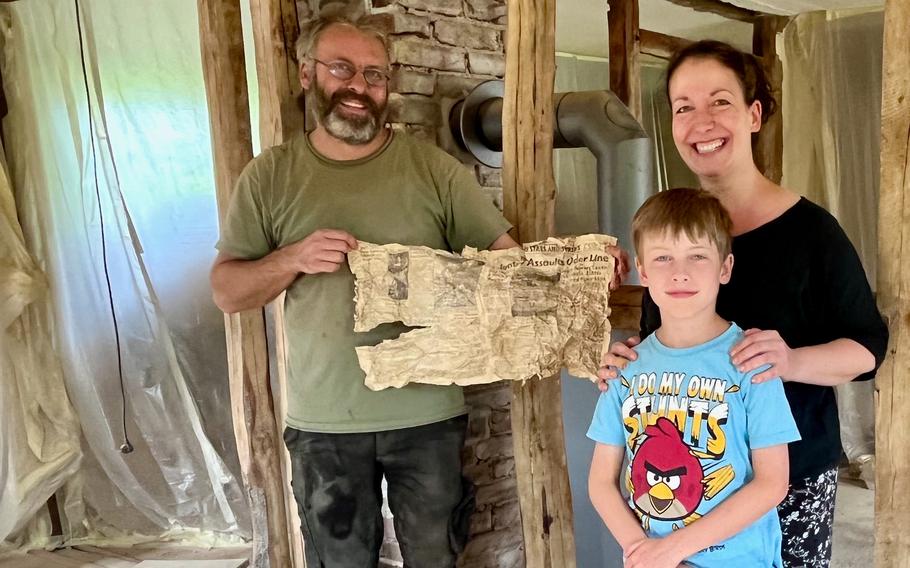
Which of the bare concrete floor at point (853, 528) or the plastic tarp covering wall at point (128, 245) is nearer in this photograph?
the plastic tarp covering wall at point (128, 245)

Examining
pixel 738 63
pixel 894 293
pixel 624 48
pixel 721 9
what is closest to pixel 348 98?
pixel 738 63

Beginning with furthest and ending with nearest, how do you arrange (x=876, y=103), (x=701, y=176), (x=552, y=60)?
(x=876, y=103) → (x=552, y=60) → (x=701, y=176)

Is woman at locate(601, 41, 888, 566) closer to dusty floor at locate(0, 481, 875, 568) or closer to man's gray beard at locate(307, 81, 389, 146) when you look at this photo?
man's gray beard at locate(307, 81, 389, 146)

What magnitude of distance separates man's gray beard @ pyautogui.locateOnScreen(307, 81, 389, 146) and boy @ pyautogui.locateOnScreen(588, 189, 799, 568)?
639 millimetres

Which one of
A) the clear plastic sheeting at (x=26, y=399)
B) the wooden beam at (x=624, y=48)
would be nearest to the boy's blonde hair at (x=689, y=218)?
the wooden beam at (x=624, y=48)

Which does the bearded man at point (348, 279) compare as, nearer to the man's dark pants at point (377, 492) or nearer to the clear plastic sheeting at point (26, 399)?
the man's dark pants at point (377, 492)

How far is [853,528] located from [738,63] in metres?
2.61

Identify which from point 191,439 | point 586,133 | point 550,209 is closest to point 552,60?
point 550,209

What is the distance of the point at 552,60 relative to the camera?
5.08 ft

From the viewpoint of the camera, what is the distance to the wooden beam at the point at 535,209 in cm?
153

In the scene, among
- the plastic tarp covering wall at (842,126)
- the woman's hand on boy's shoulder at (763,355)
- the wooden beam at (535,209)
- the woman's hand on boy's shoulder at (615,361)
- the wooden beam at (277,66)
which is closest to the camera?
the woman's hand on boy's shoulder at (763,355)

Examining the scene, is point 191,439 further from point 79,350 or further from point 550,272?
point 550,272

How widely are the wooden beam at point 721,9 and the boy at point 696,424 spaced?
263 cm

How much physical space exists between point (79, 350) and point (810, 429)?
262 centimetres
